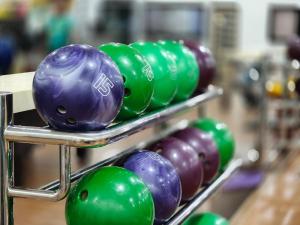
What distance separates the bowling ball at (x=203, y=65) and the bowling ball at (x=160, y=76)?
0.49m

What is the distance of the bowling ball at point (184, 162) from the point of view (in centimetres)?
215

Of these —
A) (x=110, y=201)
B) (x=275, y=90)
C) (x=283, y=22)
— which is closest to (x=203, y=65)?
(x=110, y=201)

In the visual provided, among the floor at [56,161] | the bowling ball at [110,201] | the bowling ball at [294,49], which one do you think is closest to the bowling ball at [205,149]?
the bowling ball at [110,201]

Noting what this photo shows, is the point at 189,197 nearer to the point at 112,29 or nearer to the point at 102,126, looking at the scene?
the point at 102,126

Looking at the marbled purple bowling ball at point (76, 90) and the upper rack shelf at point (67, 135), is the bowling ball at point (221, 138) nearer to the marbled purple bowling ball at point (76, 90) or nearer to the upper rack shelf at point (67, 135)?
the upper rack shelf at point (67, 135)

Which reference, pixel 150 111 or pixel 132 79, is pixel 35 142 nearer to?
pixel 132 79

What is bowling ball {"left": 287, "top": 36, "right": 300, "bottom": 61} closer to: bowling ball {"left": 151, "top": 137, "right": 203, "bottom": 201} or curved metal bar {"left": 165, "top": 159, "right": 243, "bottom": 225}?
curved metal bar {"left": 165, "top": 159, "right": 243, "bottom": 225}

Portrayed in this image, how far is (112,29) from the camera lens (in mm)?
8906

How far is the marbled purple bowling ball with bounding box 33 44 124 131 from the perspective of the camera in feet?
4.99

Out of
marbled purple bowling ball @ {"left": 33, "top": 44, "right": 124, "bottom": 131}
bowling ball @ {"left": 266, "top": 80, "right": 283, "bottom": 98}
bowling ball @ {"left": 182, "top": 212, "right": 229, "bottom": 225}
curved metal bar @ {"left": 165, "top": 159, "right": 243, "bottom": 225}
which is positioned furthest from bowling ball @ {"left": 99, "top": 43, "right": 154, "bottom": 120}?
bowling ball @ {"left": 266, "top": 80, "right": 283, "bottom": 98}

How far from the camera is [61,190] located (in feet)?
5.24

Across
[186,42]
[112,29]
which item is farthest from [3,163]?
[112,29]

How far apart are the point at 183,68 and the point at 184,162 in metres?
0.43

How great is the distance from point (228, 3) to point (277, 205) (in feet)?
15.7
